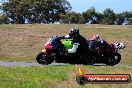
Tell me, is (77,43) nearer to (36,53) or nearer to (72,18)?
(36,53)

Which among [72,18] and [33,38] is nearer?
[33,38]

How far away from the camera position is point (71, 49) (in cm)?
2003

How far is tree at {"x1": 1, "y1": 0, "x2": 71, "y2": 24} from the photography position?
8381cm

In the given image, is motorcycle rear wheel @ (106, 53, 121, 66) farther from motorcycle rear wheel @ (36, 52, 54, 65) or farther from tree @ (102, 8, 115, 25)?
tree @ (102, 8, 115, 25)

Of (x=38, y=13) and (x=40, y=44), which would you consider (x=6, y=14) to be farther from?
(x=40, y=44)

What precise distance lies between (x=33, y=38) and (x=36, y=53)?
15.8 ft

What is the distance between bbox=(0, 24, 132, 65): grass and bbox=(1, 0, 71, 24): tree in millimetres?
44205

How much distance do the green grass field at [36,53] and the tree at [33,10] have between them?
4421 centimetres

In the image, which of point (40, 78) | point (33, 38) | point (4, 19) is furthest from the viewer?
point (4, 19)

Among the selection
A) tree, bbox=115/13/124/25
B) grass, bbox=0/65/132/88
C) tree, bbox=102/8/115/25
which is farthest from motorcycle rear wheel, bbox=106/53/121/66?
tree, bbox=115/13/124/25

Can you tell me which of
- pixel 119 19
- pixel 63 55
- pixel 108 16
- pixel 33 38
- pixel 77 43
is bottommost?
pixel 119 19

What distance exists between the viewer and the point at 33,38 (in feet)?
110

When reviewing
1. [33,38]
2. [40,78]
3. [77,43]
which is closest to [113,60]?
[77,43]

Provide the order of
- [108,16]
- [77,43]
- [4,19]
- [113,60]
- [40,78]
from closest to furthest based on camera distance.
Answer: [40,78] < [77,43] < [113,60] < [108,16] < [4,19]
